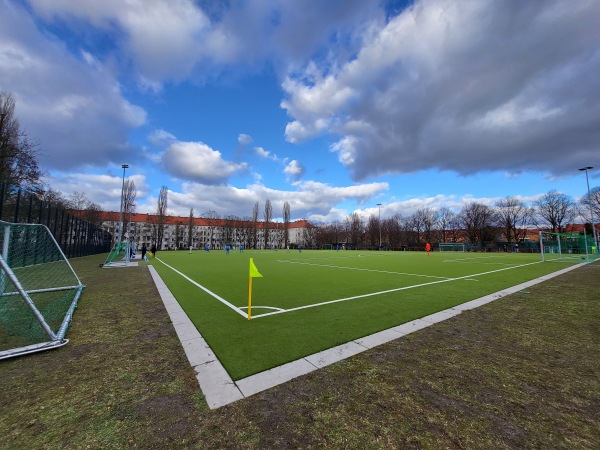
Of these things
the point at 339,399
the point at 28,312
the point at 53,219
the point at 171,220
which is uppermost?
the point at 171,220

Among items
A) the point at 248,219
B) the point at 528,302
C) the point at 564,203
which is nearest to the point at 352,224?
the point at 248,219

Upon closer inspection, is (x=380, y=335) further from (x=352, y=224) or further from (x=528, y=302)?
(x=352, y=224)

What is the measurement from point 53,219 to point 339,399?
26747 millimetres

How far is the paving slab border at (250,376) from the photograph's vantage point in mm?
3182

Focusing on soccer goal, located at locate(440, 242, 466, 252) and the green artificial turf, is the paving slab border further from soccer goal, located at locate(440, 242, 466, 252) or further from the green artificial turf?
soccer goal, located at locate(440, 242, 466, 252)

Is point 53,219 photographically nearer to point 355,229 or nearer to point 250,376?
point 250,376

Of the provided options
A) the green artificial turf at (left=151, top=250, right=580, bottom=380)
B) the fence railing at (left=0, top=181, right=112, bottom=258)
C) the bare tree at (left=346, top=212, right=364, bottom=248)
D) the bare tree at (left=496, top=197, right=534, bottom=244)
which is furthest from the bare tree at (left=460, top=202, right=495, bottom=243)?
the fence railing at (left=0, top=181, right=112, bottom=258)

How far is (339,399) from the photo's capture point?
3023 millimetres

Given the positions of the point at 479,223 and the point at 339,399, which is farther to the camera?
the point at 479,223

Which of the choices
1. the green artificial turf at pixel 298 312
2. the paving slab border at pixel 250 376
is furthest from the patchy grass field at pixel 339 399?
the green artificial turf at pixel 298 312

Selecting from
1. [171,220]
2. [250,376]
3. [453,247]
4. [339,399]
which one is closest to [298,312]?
[250,376]

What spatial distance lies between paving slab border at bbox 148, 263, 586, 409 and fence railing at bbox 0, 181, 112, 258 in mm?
16355

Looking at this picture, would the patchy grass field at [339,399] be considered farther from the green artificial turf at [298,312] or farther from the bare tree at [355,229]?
the bare tree at [355,229]

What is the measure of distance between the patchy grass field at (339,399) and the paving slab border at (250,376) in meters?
0.15
